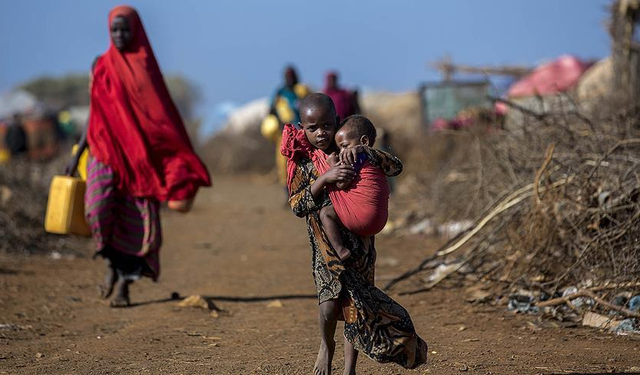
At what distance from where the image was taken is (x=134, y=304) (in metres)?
6.23

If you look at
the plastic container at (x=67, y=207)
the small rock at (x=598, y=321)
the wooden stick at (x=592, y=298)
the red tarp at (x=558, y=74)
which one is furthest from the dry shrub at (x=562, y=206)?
the red tarp at (x=558, y=74)

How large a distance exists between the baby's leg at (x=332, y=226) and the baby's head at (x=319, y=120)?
0.27 meters

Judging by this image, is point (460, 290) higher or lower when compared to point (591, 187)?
lower

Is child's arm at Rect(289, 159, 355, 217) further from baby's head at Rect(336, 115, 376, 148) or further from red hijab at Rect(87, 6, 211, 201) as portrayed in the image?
red hijab at Rect(87, 6, 211, 201)

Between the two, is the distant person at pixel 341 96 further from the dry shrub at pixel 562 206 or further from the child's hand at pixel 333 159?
the child's hand at pixel 333 159

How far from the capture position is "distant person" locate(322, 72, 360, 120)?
450 inches

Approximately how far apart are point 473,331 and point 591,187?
1425mm

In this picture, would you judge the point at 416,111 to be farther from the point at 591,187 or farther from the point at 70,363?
the point at 70,363

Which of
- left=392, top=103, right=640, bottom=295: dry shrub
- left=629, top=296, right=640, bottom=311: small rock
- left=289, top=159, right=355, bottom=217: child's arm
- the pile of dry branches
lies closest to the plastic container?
the pile of dry branches

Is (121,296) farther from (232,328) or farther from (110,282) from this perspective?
(232,328)

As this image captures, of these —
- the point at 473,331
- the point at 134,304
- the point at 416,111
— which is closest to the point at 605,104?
the point at 473,331

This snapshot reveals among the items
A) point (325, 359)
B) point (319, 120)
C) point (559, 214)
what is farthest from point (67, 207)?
point (559, 214)

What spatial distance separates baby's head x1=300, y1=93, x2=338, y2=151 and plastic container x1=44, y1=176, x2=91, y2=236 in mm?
2952

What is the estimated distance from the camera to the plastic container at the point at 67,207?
19.9 feet
